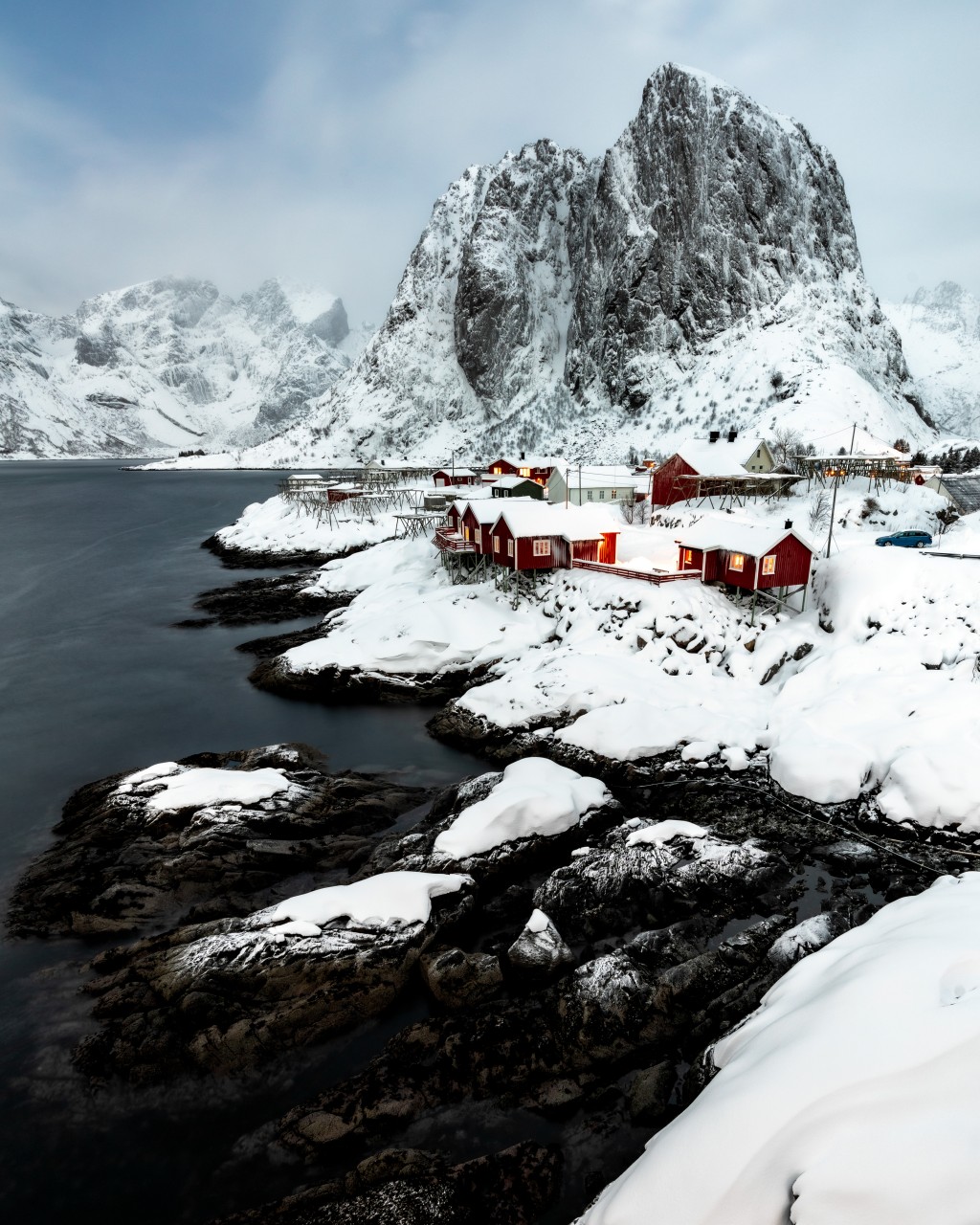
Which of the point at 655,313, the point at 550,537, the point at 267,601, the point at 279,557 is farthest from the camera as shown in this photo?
the point at 655,313

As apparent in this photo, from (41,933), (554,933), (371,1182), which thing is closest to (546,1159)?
(371,1182)

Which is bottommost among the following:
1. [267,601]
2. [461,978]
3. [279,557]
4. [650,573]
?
[461,978]

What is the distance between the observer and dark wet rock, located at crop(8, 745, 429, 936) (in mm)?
16781

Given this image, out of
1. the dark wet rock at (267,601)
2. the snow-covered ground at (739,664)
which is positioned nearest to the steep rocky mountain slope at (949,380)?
the snow-covered ground at (739,664)

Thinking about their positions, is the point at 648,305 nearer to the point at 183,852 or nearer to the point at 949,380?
the point at 949,380

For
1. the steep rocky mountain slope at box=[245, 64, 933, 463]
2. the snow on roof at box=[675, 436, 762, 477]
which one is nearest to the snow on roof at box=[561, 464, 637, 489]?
the snow on roof at box=[675, 436, 762, 477]

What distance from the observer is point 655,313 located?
129750mm

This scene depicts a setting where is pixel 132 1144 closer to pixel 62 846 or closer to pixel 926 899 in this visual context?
pixel 62 846

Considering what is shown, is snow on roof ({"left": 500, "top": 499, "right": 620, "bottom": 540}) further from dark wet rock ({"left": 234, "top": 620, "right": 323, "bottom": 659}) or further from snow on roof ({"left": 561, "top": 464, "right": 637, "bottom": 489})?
snow on roof ({"left": 561, "top": 464, "right": 637, "bottom": 489})

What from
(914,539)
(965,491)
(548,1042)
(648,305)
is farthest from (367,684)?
(648,305)

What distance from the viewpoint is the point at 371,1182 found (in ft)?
33.3

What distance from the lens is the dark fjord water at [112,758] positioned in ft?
36.0

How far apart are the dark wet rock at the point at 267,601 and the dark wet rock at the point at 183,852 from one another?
78.9 feet

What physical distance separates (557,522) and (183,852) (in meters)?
26.0
